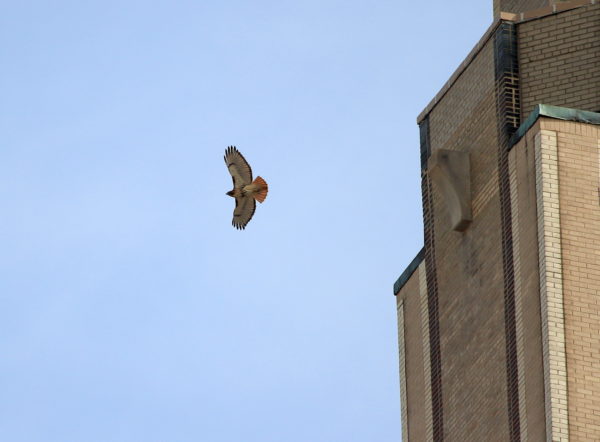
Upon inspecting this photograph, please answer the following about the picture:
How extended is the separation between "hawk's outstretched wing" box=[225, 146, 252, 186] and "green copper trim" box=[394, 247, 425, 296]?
21.2 ft

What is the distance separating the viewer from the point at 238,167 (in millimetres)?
61656

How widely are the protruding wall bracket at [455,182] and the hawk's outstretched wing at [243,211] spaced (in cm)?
499

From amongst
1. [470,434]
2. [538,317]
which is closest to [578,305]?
[538,317]

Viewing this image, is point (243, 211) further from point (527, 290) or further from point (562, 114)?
point (562, 114)

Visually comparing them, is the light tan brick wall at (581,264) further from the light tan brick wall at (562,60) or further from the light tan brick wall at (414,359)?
the light tan brick wall at (414,359)

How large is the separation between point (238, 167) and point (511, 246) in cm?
640

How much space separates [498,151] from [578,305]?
534 centimetres

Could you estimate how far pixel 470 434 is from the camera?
202ft

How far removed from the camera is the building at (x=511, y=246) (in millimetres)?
58344

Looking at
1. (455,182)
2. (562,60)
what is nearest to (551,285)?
(455,182)

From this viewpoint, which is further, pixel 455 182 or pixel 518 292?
pixel 455 182

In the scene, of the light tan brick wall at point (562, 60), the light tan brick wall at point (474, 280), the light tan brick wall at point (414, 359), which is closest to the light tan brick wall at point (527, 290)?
the light tan brick wall at point (474, 280)

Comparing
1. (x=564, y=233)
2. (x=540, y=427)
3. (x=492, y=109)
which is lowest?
(x=540, y=427)

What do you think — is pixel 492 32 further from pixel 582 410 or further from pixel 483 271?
pixel 582 410
